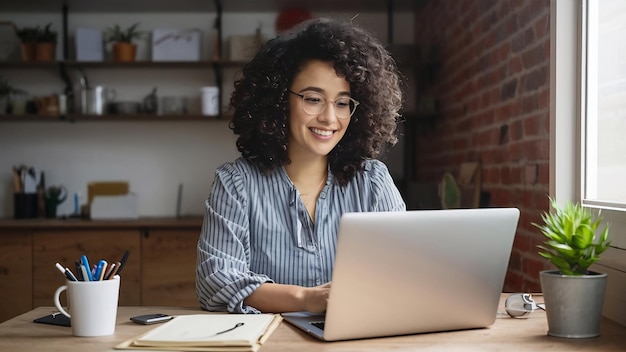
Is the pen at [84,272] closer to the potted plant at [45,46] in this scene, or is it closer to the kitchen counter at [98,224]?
the kitchen counter at [98,224]

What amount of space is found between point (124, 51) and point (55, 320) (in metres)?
2.94

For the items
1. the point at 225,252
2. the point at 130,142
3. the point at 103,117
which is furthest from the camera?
the point at 130,142

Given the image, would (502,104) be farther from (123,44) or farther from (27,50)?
A: (27,50)

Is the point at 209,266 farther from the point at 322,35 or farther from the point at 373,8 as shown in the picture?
the point at 373,8

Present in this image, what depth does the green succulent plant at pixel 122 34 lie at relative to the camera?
421 cm

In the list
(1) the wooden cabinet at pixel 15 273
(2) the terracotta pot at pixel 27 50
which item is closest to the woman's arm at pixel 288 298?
(1) the wooden cabinet at pixel 15 273

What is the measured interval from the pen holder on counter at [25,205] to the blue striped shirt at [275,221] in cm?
Result: 258

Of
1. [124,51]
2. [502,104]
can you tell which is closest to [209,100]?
[124,51]

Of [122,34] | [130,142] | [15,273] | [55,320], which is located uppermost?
[122,34]

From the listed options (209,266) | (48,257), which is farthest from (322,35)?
(48,257)

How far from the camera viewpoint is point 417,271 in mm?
1286

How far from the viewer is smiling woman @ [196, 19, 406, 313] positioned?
1.85 metres

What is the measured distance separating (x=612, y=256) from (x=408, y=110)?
2823 mm

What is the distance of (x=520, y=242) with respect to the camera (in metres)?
2.72
